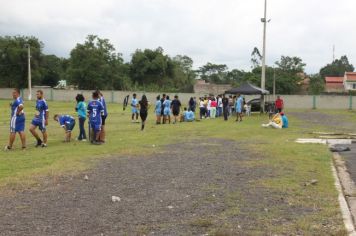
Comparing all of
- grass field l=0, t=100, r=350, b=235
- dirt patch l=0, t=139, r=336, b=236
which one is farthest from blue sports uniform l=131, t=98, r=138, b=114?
dirt patch l=0, t=139, r=336, b=236

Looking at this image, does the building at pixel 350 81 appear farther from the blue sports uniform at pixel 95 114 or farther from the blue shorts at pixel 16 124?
the blue shorts at pixel 16 124

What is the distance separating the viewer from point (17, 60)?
7394cm

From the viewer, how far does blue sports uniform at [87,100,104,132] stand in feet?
54.0

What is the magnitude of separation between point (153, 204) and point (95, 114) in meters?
9.10

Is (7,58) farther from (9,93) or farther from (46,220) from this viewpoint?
(46,220)

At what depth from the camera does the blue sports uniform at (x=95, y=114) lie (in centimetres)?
1645

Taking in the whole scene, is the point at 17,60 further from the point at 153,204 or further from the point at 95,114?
the point at 153,204

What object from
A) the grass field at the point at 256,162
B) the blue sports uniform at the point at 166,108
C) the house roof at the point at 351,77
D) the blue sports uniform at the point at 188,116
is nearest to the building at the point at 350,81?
the house roof at the point at 351,77

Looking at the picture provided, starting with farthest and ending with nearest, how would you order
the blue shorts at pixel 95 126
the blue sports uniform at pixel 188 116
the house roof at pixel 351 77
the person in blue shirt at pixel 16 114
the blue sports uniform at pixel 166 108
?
the house roof at pixel 351 77 < the blue sports uniform at pixel 188 116 < the blue sports uniform at pixel 166 108 < the blue shorts at pixel 95 126 < the person in blue shirt at pixel 16 114

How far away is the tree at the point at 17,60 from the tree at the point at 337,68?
247 ft

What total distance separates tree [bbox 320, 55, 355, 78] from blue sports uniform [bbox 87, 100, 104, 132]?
A: 118 m

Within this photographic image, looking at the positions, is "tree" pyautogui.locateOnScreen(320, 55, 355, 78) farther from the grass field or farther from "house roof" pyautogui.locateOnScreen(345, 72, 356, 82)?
the grass field

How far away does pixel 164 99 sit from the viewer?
28703 mm

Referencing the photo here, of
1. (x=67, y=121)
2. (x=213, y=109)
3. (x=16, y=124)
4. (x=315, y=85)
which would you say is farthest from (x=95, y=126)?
(x=315, y=85)
